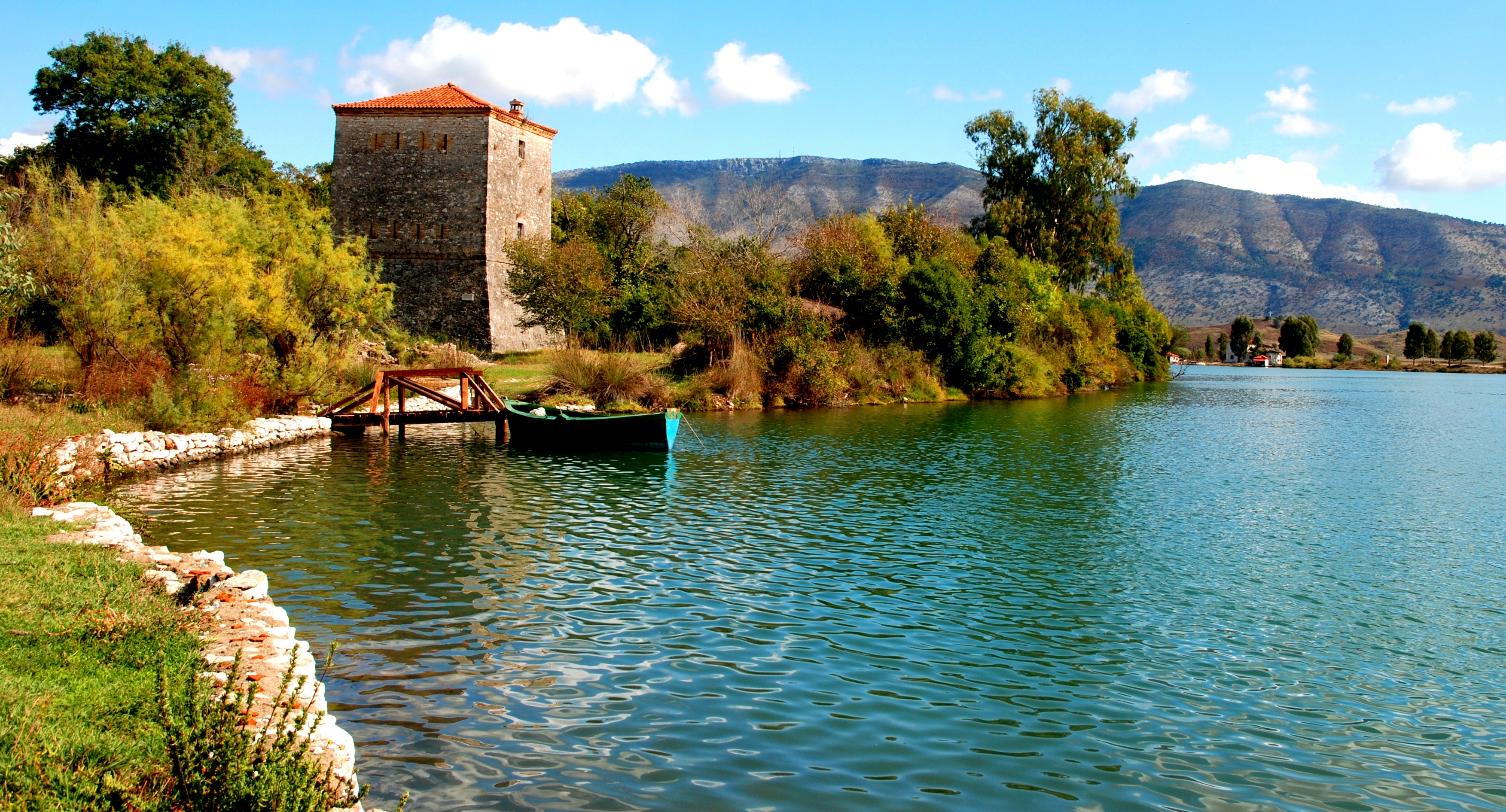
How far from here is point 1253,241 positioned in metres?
174

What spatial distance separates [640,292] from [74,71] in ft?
92.3

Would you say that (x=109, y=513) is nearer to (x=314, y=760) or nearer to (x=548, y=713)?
(x=548, y=713)

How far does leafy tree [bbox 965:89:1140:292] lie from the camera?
51.3 m

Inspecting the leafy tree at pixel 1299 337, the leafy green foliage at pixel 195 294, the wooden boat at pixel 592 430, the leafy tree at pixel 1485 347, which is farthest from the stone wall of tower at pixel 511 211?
the leafy tree at pixel 1485 347

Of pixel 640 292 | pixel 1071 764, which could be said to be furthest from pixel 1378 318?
pixel 1071 764

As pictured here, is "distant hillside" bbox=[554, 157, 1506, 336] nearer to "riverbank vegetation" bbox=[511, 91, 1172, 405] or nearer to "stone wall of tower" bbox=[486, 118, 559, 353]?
"riverbank vegetation" bbox=[511, 91, 1172, 405]

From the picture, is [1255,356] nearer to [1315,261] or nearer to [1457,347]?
[1457,347]

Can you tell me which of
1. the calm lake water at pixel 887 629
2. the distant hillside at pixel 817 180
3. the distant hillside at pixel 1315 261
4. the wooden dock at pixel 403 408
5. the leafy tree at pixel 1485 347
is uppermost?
the distant hillside at pixel 817 180

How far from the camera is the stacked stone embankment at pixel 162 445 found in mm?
14281

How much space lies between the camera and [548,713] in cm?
653

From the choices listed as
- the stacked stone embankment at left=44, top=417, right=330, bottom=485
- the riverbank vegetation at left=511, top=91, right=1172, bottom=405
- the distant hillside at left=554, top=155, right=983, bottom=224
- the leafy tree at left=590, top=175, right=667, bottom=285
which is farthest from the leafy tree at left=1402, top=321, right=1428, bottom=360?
the stacked stone embankment at left=44, top=417, right=330, bottom=485

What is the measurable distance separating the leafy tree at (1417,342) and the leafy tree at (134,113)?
119806 mm

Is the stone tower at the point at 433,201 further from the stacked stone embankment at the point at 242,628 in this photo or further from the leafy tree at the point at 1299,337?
the leafy tree at the point at 1299,337

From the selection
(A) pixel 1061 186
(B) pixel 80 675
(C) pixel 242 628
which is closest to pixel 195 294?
(C) pixel 242 628
